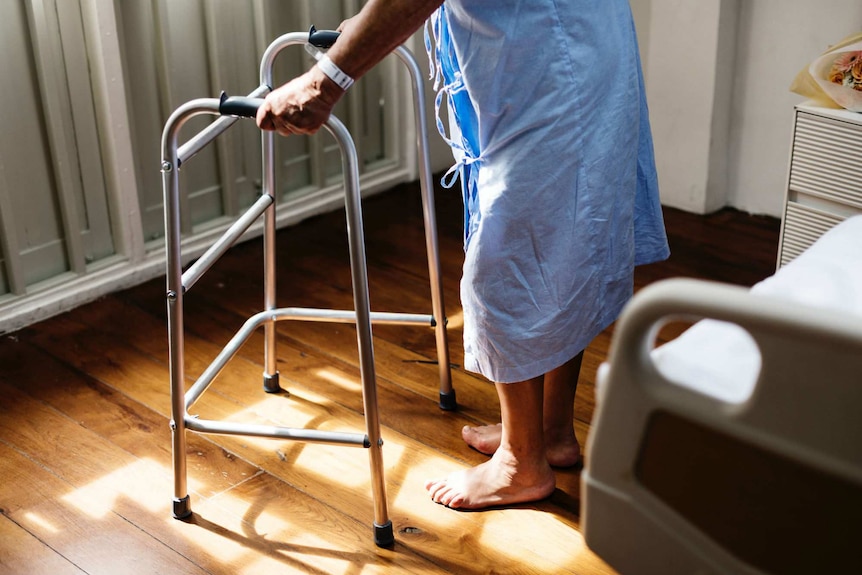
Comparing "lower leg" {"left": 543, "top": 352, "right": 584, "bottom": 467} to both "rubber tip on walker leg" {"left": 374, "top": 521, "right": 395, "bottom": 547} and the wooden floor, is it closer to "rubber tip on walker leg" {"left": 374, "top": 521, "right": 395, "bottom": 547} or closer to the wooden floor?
the wooden floor

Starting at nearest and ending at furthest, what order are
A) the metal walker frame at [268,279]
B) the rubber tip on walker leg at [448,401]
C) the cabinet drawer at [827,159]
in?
the metal walker frame at [268,279] → the rubber tip on walker leg at [448,401] → the cabinet drawer at [827,159]

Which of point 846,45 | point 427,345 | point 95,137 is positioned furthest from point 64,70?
point 846,45

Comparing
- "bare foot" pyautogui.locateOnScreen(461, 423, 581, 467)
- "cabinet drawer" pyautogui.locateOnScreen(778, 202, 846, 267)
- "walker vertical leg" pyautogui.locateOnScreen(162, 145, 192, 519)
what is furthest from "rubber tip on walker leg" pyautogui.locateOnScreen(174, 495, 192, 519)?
"cabinet drawer" pyautogui.locateOnScreen(778, 202, 846, 267)

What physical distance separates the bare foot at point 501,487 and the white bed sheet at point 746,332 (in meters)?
0.63

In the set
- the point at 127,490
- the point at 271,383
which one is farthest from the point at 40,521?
the point at 271,383

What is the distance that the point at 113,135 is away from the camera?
2.43 m

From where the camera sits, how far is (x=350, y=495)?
5.77 feet

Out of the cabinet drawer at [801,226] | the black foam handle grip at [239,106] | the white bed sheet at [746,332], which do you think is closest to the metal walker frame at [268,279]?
the black foam handle grip at [239,106]

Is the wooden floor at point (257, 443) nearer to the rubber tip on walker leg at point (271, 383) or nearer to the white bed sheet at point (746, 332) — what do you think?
the rubber tip on walker leg at point (271, 383)

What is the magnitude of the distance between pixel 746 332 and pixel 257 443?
4.20ft

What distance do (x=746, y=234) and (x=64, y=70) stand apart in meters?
1.91

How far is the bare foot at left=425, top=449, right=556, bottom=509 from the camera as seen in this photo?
1.72m

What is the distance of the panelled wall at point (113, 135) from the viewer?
7.52 feet

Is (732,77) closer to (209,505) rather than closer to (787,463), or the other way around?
(209,505)
